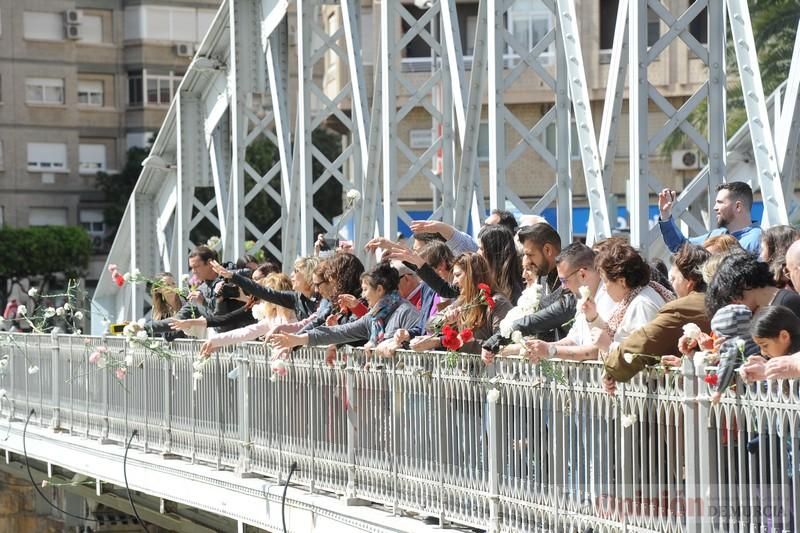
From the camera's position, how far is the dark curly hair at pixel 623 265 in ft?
25.8

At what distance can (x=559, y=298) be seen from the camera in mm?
8609

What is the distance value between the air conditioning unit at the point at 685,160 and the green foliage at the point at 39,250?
29174 mm

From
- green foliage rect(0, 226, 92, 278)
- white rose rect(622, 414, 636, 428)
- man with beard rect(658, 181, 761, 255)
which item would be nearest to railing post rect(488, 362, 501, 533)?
white rose rect(622, 414, 636, 428)

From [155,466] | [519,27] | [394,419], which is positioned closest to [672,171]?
[519,27]

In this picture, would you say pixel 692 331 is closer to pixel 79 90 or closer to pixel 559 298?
pixel 559 298

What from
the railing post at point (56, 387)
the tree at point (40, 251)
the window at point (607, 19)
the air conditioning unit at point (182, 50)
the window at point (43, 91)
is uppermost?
the air conditioning unit at point (182, 50)

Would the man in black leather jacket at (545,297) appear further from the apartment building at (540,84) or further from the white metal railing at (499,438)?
the apartment building at (540,84)

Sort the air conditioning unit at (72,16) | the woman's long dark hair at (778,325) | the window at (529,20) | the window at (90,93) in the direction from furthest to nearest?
the window at (90,93) < the air conditioning unit at (72,16) < the window at (529,20) < the woman's long dark hair at (778,325)

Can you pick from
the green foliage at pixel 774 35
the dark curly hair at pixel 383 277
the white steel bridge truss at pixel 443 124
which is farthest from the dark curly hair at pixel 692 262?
the green foliage at pixel 774 35

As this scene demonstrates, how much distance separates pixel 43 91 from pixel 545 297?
6084cm

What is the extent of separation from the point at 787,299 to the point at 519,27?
39341 mm

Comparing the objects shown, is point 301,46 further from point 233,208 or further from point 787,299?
point 787,299

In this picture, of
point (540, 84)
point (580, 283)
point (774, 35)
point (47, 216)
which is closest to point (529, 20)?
point (540, 84)

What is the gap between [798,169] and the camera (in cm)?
2222
